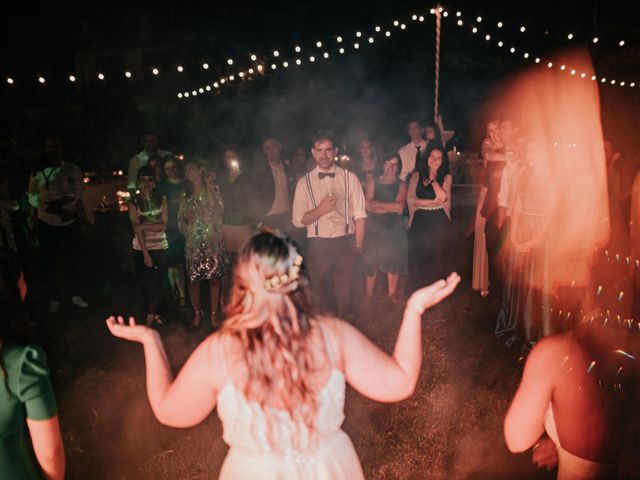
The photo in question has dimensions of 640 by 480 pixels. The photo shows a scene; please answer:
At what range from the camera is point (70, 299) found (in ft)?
22.4

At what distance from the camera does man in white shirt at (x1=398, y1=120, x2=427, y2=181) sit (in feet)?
23.0

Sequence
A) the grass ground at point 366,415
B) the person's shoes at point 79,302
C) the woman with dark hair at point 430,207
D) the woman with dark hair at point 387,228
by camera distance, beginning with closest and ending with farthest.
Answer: the grass ground at point 366,415 → the woman with dark hair at point 430,207 → the woman with dark hair at point 387,228 → the person's shoes at point 79,302

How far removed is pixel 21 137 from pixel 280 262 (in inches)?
447

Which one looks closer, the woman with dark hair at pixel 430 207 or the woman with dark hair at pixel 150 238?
the woman with dark hair at pixel 150 238

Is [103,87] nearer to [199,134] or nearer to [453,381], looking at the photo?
[199,134]

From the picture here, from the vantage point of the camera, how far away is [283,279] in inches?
73.0

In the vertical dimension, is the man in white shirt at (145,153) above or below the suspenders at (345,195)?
above

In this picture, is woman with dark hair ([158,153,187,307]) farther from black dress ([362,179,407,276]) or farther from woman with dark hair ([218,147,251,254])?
black dress ([362,179,407,276])

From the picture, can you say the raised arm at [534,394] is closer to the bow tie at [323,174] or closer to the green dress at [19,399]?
the green dress at [19,399]

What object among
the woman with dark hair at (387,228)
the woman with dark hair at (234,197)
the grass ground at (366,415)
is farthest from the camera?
the woman with dark hair at (387,228)

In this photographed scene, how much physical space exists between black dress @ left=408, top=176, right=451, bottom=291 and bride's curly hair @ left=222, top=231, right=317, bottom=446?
4.73m

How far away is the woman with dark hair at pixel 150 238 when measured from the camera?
556 centimetres

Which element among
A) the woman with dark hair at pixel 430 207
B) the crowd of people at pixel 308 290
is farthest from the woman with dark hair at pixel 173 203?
the woman with dark hair at pixel 430 207

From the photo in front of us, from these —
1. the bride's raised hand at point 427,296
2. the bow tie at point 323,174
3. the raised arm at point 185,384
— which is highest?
the bow tie at point 323,174
